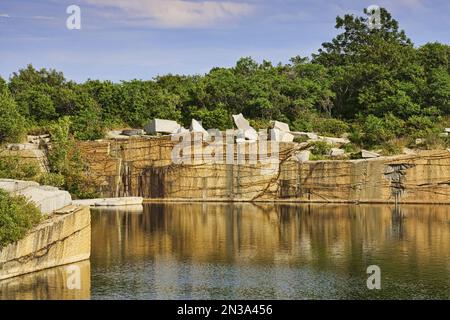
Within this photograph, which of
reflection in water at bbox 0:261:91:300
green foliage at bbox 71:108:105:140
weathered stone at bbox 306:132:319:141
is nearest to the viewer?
reflection in water at bbox 0:261:91:300

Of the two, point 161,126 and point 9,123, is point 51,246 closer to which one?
point 9,123

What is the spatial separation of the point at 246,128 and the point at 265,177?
589 centimetres

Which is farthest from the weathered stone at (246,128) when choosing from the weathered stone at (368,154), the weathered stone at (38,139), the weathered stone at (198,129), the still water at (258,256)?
the weathered stone at (38,139)

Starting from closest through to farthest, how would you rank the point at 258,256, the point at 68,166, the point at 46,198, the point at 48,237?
the point at 48,237 < the point at 46,198 < the point at 258,256 < the point at 68,166

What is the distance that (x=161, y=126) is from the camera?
68688 millimetres

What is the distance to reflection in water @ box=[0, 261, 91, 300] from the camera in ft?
92.6

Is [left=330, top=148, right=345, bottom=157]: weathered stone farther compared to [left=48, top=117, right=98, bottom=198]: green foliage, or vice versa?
[left=330, top=148, right=345, bottom=157]: weathered stone

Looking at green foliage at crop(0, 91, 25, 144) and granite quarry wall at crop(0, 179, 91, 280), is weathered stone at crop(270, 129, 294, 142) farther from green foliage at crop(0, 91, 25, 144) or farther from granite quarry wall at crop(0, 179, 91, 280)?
granite quarry wall at crop(0, 179, 91, 280)

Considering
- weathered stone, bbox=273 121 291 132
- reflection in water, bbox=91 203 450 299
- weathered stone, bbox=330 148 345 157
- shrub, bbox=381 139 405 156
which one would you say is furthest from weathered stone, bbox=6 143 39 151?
shrub, bbox=381 139 405 156

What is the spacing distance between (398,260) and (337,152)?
2886cm

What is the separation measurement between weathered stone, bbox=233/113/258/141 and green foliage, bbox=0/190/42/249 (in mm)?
33074

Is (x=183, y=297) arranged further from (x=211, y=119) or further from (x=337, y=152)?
(x=211, y=119)

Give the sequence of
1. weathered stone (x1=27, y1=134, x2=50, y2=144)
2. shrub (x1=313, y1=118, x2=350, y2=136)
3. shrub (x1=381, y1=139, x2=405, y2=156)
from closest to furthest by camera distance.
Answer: shrub (x1=381, y1=139, x2=405, y2=156) → weathered stone (x1=27, y1=134, x2=50, y2=144) → shrub (x1=313, y1=118, x2=350, y2=136)

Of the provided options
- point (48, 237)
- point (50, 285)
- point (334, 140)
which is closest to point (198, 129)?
point (334, 140)
